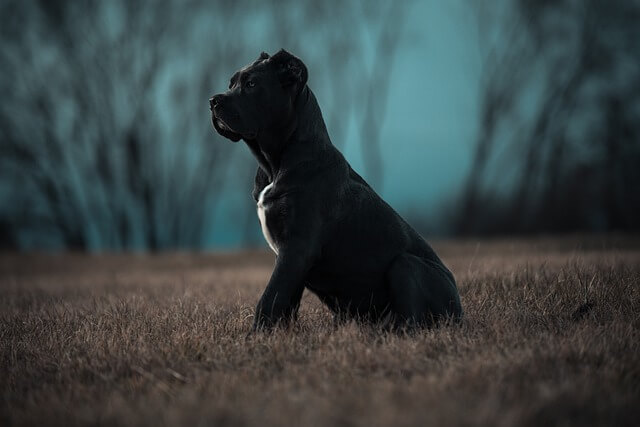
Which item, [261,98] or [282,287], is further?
[261,98]

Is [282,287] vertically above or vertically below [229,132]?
below

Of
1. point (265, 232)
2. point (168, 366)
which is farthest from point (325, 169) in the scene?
point (168, 366)

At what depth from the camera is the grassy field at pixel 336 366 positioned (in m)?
2.59

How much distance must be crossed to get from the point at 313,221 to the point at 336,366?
100 cm

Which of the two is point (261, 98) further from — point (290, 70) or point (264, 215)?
point (264, 215)

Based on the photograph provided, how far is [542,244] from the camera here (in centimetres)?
1508

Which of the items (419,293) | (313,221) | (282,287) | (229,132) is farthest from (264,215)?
(419,293)

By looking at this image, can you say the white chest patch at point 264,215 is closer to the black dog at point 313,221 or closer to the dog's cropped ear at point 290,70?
the black dog at point 313,221

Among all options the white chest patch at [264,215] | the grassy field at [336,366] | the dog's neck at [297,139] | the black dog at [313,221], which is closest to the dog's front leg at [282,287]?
the black dog at [313,221]

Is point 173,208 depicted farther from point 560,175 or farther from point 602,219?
point 602,219

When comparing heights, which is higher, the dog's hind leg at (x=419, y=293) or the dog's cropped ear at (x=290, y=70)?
the dog's cropped ear at (x=290, y=70)

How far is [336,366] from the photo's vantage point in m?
3.26

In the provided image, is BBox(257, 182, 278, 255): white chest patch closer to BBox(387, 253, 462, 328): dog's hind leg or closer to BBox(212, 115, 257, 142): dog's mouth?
BBox(212, 115, 257, 142): dog's mouth

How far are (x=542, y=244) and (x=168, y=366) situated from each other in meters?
13.2
